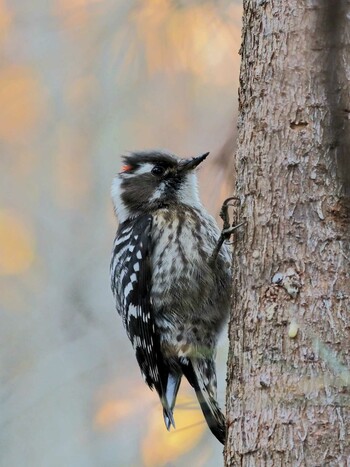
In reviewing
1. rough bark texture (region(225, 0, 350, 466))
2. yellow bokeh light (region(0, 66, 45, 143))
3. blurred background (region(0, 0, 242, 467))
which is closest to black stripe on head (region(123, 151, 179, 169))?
blurred background (region(0, 0, 242, 467))

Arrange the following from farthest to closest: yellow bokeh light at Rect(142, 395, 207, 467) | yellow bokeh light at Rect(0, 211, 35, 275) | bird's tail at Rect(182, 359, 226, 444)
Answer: yellow bokeh light at Rect(0, 211, 35, 275), yellow bokeh light at Rect(142, 395, 207, 467), bird's tail at Rect(182, 359, 226, 444)

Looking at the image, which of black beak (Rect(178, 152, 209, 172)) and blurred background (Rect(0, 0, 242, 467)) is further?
blurred background (Rect(0, 0, 242, 467))

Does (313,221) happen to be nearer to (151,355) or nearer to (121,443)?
(151,355)

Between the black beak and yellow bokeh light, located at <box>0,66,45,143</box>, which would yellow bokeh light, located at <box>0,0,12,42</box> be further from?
the black beak

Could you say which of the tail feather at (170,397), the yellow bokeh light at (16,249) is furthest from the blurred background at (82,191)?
the tail feather at (170,397)

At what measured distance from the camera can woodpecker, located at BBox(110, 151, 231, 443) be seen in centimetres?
353

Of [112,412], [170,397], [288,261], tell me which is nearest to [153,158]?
[170,397]

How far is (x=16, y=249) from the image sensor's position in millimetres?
5559

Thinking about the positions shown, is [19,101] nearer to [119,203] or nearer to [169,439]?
[119,203]

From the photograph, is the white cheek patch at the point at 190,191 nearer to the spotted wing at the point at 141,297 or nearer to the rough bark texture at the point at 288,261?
the spotted wing at the point at 141,297

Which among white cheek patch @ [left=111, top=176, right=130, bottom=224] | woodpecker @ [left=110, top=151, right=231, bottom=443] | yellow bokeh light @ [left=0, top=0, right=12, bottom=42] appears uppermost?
yellow bokeh light @ [left=0, top=0, right=12, bottom=42]

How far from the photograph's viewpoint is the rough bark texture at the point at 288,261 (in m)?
2.32

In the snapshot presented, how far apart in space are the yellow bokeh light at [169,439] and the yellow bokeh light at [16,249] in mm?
1427

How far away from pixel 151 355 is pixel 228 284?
0.47 metres
